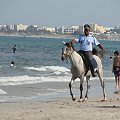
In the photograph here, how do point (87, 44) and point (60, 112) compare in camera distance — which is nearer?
point (60, 112)

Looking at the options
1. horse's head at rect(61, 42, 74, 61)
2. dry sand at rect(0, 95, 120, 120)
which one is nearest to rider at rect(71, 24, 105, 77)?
horse's head at rect(61, 42, 74, 61)

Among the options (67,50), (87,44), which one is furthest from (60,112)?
(87,44)

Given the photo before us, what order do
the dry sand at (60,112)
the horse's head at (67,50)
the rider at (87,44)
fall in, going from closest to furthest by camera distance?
the dry sand at (60,112) → the horse's head at (67,50) → the rider at (87,44)

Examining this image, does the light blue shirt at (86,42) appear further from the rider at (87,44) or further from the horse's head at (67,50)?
the horse's head at (67,50)

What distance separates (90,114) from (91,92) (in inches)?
322

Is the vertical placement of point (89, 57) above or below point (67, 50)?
below

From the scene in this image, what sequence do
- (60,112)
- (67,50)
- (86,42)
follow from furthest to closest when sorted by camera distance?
(86,42) < (67,50) < (60,112)

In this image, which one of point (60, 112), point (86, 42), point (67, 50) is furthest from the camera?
point (86, 42)

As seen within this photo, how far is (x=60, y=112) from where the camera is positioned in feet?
39.1

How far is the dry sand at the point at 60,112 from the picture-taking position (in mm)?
11094

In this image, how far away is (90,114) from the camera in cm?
1155

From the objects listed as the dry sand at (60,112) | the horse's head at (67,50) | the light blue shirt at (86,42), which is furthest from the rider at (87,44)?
the dry sand at (60,112)

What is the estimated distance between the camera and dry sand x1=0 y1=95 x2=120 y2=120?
36.4 feet

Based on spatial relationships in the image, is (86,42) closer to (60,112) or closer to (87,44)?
(87,44)
